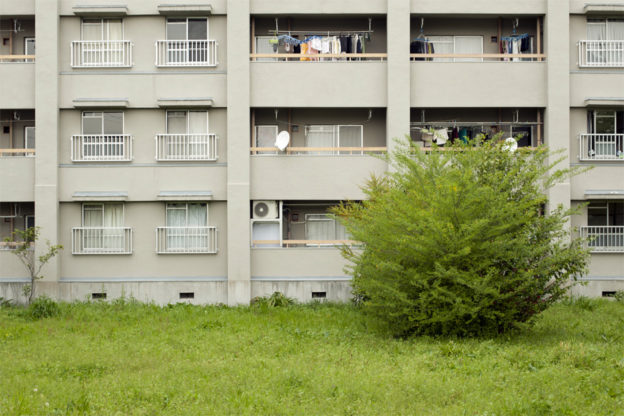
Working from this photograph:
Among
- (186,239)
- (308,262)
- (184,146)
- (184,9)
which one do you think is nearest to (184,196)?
(186,239)

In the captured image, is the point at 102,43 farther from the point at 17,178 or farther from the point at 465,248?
the point at 465,248

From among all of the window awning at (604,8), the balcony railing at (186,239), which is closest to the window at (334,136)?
the balcony railing at (186,239)

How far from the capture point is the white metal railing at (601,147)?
77.5 ft

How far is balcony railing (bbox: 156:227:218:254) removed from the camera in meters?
23.7

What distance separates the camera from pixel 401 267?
1467 cm

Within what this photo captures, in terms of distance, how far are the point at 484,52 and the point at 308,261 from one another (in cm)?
934

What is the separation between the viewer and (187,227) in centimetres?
2375

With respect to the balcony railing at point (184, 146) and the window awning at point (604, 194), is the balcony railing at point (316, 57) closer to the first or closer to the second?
the balcony railing at point (184, 146)

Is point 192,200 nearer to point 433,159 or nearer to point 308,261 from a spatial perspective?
point 308,261

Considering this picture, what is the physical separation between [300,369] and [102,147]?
14353 mm

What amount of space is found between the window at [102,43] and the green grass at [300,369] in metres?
9.32

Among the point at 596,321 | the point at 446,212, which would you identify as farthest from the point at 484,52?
the point at 446,212

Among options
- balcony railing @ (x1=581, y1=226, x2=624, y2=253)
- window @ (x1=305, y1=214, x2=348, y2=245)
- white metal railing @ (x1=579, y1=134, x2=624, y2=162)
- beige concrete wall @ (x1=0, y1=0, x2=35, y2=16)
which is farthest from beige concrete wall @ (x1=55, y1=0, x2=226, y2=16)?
balcony railing @ (x1=581, y1=226, x2=624, y2=253)

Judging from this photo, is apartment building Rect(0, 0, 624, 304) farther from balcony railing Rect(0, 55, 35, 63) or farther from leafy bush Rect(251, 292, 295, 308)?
leafy bush Rect(251, 292, 295, 308)
